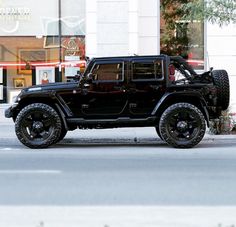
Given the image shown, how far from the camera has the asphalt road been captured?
7480 millimetres

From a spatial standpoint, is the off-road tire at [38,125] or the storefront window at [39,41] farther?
the storefront window at [39,41]

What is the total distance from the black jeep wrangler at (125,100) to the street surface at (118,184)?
0.46 meters

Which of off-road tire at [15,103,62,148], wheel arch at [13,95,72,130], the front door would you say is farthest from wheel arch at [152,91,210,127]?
off-road tire at [15,103,62,148]

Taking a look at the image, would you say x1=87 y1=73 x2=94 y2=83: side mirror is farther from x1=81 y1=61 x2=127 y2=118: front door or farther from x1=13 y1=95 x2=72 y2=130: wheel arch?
x1=13 y1=95 x2=72 y2=130: wheel arch

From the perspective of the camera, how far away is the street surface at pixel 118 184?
6.40m

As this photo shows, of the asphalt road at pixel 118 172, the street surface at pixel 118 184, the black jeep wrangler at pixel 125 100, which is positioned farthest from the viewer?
the black jeep wrangler at pixel 125 100

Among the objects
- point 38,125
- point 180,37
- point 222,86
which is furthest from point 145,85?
point 180,37

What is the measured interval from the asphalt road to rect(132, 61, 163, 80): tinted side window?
1475 millimetres

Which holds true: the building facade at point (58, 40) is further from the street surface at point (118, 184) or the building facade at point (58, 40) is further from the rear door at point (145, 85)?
the rear door at point (145, 85)

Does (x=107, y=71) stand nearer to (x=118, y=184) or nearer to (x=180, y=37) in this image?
(x=118, y=184)

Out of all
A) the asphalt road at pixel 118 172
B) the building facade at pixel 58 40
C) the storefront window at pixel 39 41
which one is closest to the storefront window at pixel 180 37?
the building facade at pixel 58 40
